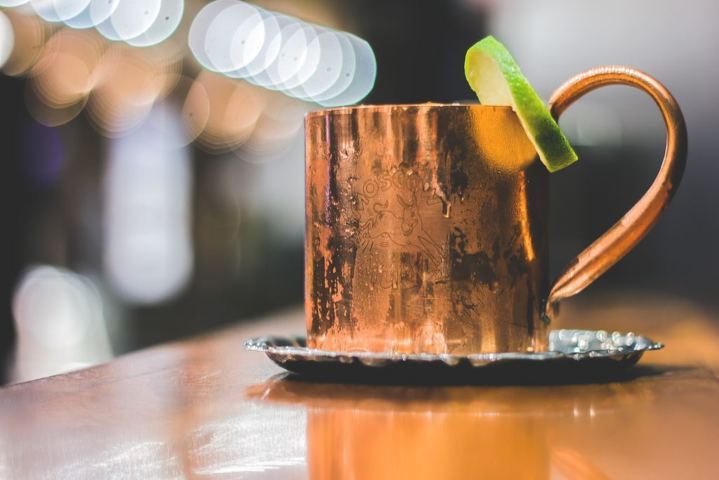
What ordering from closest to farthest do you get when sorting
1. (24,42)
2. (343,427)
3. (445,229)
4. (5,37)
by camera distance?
(343,427)
(445,229)
(5,37)
(24,42)

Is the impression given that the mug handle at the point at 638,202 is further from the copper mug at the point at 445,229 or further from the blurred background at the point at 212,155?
the blurred background at the point at 212,155

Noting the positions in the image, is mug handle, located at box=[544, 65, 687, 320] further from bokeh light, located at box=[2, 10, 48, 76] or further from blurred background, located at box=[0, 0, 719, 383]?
bokeh light, located at box=[2, 10, 48, 76]

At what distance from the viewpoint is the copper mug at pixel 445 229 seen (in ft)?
1.65

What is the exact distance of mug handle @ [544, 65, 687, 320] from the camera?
0.51 m

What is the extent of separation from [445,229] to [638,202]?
0.35 feet

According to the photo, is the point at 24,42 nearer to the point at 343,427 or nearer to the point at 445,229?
the point at 445,229

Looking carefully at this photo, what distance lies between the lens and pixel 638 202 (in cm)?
52

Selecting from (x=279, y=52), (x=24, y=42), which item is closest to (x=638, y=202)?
(x=279, y=52)

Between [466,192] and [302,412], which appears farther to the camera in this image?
[466,192]

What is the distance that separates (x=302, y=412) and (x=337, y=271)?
0.13m

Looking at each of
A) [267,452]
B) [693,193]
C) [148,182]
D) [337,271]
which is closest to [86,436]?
[267,452]

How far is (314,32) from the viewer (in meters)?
5.08

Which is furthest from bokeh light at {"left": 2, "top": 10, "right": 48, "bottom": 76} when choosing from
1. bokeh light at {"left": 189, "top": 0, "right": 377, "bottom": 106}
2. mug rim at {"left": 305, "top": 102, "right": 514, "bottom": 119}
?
mug rim at {"left": 305, "top": 102, "right": 514, "bottom": 119}

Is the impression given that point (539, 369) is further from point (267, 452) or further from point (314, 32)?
Result: point (314, 32)
